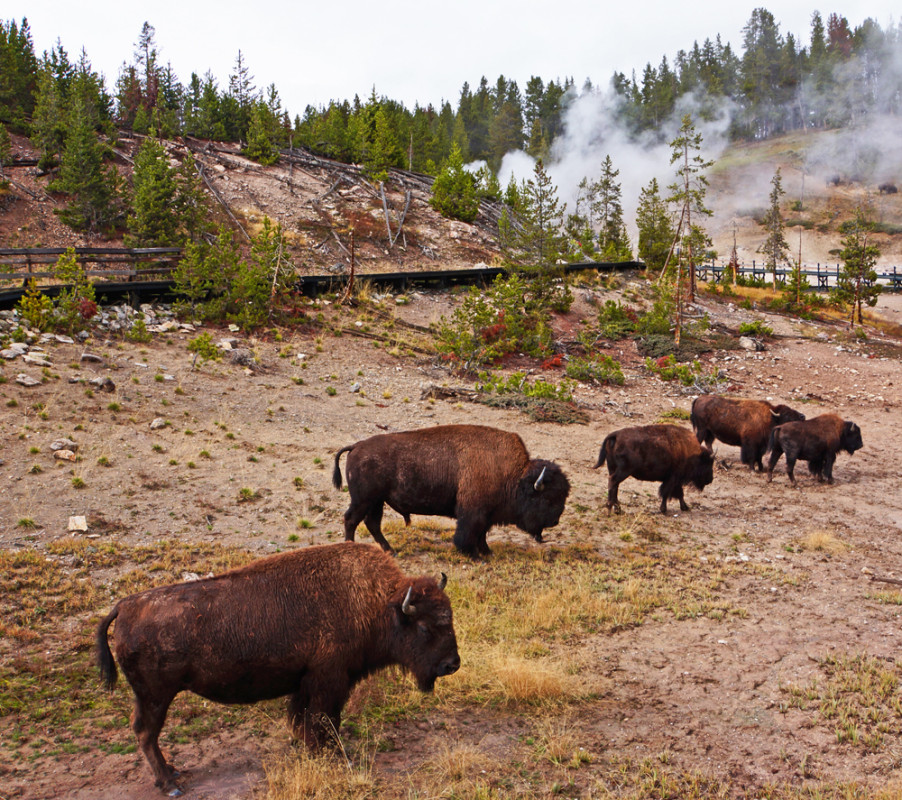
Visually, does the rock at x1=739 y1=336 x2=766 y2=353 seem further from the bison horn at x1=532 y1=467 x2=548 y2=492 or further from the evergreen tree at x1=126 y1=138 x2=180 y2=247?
the evergreen tree at x1=126 y1=138 x2=180 y2=247

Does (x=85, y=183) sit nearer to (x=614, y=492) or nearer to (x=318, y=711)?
(x=614, y=492)

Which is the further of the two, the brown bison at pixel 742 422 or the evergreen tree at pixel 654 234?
the evergreen tree at pixel 654 234

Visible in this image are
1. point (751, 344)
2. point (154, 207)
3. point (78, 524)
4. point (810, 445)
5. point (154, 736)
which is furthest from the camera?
point (154, 207)

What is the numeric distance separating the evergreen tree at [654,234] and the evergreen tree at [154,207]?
31077 millimetres

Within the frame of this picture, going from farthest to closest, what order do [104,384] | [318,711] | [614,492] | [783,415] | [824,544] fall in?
[104,384], [783,415], [614,492], [824,544], [318,711]

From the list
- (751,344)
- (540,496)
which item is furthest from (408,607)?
(751,344)

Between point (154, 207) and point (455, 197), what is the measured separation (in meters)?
26.5

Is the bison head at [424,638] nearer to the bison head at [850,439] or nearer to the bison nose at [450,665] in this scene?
the bison nose at [450,665]

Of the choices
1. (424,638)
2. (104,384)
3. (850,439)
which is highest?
(104,384)

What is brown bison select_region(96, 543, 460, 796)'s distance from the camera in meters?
5.51

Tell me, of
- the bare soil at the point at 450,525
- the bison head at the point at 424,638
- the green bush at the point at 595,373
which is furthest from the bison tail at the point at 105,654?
the green bush at the point at 595,373

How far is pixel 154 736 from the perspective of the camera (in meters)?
5.53

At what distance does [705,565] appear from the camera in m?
11.0

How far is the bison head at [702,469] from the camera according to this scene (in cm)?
1411
